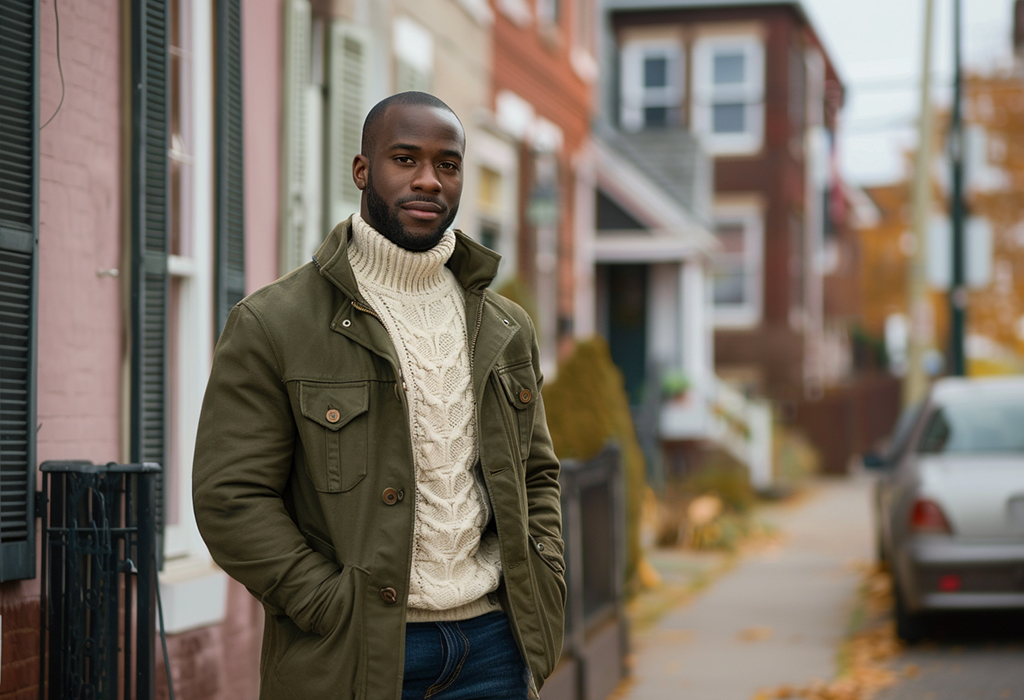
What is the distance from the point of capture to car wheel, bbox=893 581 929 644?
8.22 m

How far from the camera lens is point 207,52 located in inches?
214

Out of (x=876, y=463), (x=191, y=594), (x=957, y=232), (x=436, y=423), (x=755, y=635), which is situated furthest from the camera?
(x=957, y=232)

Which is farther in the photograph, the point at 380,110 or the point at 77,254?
the point at 77,254

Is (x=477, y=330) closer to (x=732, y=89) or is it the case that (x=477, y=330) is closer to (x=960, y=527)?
(x=960, y=527)

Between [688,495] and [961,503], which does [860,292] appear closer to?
[688,495]

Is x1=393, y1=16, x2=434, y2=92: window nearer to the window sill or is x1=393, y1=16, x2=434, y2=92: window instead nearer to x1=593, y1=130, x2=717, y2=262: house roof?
the window sill

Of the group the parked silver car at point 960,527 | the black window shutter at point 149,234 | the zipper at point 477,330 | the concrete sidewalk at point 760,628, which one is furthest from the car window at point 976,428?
the zipper at point 477,330

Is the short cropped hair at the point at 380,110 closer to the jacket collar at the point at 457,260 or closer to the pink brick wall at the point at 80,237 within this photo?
the jacket collar at the point at 457,260

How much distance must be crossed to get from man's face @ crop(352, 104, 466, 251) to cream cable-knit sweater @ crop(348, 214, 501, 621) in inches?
2.1

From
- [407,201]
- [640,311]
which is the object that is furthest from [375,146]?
[640,311]

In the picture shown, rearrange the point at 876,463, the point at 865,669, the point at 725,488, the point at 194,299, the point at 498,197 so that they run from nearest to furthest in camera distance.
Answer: the point at 194,299
the point at 865,669
the point at 876,463
the point at 498,197
the point at 725,488

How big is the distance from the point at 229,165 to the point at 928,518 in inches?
183

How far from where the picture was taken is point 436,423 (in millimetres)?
2682

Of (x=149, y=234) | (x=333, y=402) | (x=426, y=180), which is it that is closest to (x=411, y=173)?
(x=426, y=180)
